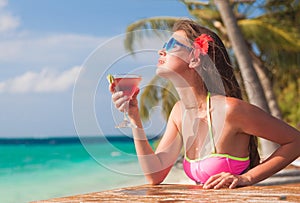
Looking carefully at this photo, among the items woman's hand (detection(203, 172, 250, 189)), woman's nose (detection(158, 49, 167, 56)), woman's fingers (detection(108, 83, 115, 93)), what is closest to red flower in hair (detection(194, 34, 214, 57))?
woman's nose (detection(158, 49, 167, 56))

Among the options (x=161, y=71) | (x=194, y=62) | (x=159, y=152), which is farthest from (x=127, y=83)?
(x=159, y=152)

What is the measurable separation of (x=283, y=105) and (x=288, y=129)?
54.7 ft

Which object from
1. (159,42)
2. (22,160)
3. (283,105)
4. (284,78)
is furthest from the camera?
(22,160)

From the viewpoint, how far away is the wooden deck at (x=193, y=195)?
2041 mm

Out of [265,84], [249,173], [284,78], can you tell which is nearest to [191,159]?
[249,173]

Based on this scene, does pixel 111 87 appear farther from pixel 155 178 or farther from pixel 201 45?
pixel 155 178

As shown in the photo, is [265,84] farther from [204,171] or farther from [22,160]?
[22,160]

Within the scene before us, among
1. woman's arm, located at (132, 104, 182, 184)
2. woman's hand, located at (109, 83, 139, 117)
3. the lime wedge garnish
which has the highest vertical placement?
the lime wedge garnish

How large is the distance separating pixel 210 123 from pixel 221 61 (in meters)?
0.33

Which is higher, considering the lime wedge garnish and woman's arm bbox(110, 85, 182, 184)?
the lime wedge garnish

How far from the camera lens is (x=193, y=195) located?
2176 mm

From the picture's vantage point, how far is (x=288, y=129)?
2.57m

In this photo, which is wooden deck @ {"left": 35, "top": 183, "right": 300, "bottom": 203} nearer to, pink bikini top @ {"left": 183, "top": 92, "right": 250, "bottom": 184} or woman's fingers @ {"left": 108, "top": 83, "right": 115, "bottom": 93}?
pink bikini top @ {"left": 183, "top": 92, "right": 250, "bottom": 184}

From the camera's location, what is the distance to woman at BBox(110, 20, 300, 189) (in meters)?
2.52
